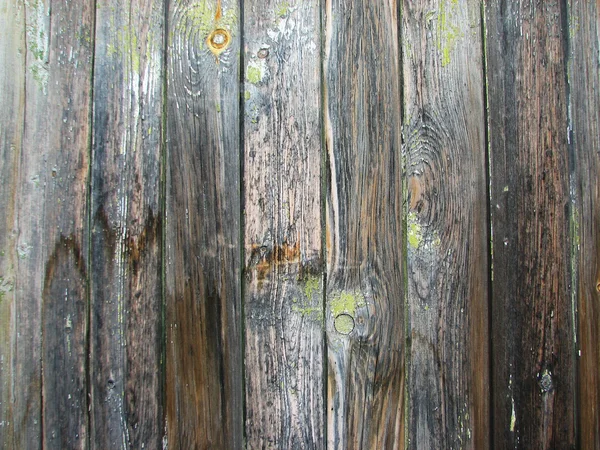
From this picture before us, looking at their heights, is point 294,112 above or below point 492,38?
below

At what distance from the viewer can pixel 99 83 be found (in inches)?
39.1

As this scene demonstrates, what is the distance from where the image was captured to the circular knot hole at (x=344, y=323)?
97 cm

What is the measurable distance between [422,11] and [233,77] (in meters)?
0.46

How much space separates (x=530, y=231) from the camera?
3.20 feet

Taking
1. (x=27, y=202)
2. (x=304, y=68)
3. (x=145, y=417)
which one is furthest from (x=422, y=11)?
(x=145, y=417)

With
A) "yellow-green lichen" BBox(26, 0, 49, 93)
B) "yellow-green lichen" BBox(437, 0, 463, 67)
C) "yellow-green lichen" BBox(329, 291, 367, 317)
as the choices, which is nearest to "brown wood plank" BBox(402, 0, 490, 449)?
"yellow-green lichen" BBox(437, 0, 463, 67)

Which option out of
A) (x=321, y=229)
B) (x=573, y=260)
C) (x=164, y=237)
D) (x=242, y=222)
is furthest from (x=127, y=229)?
(x=573, y=260)

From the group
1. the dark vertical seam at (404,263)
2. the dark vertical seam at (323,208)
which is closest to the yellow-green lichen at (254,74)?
the dark vertical seam at (323,208)

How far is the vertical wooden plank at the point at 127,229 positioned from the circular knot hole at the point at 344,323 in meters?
0.40

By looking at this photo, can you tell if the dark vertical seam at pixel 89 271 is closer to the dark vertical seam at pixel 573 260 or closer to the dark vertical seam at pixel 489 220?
the dark vertical seam at pixel 489 220

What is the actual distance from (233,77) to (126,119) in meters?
0.27

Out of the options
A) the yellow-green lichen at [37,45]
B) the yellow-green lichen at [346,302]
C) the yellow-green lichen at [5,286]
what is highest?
the yellow-green lichen at [37,45]

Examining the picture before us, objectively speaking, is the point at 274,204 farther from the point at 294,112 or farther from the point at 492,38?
the point at 492,38

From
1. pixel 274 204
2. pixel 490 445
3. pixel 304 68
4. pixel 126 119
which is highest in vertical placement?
pixel 304 68
